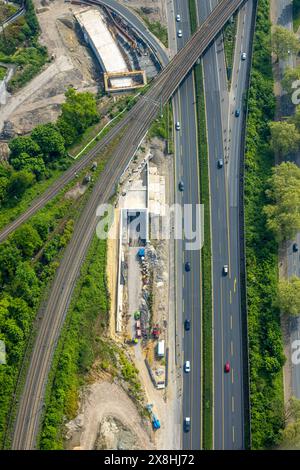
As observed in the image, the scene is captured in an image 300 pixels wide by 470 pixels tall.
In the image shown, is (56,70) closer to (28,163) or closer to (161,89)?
(161,89)

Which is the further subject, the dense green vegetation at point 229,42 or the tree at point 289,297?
the dense green vegetation at point 229,42

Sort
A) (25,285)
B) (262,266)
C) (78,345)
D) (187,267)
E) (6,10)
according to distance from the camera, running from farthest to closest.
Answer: (6,10), (187,267), (262,266), (25,285), (78,345)

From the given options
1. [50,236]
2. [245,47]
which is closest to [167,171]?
[50,236]

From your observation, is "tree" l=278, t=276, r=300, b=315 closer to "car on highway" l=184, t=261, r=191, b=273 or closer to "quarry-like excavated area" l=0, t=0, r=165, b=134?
"car on highway" l=184, t=261, r=191, b=273

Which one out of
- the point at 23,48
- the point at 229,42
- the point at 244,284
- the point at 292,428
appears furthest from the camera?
the point at 229,42

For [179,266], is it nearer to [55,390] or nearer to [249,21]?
[55,390]

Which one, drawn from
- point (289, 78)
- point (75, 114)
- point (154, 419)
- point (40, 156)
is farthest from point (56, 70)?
point (154, 419)

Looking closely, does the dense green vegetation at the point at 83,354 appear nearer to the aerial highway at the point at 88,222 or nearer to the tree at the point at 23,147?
the aerial highway at the point at 88,222

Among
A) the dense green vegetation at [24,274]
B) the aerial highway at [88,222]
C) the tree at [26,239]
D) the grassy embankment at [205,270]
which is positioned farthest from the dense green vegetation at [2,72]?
the grassy embankment at [205,270]
